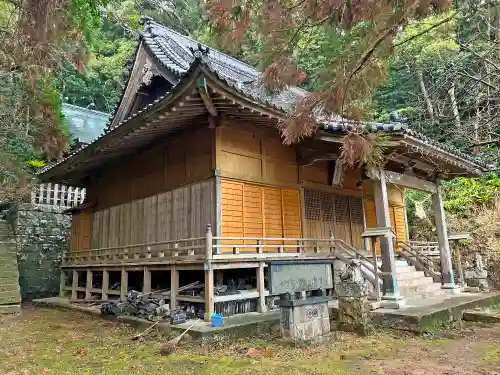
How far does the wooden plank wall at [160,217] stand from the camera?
8953mm

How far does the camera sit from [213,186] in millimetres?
8703

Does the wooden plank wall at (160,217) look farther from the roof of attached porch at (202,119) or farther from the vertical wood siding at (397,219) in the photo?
the vertical wood siding at (397,219)

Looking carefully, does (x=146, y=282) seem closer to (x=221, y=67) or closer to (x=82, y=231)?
(x=82, y=231)

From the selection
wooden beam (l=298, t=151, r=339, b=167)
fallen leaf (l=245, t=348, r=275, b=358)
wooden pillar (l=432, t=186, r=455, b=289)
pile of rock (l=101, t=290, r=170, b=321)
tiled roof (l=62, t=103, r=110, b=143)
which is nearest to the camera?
fallen leaf (l=245, t=348, r=275, b=358)

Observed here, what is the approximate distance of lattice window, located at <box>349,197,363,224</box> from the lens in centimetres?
1208

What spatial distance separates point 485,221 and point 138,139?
39.4 ft

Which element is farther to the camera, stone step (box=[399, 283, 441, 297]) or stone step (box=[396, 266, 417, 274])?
stone step (box=[396, 266, 417, 274])

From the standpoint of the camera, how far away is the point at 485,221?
1371cm

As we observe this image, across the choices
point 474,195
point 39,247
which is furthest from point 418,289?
point 39,247

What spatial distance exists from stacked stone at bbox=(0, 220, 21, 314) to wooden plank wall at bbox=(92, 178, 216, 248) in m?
2.49

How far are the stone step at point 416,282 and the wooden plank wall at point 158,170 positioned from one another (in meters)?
5.40

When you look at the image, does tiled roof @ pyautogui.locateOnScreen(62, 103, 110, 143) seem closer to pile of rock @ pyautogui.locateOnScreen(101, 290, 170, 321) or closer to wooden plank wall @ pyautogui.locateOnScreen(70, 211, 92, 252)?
wooden plank wall @ pyautogui.locateOnScreen(70, 211, 92, 252)

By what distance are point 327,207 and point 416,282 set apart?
303 centimetres

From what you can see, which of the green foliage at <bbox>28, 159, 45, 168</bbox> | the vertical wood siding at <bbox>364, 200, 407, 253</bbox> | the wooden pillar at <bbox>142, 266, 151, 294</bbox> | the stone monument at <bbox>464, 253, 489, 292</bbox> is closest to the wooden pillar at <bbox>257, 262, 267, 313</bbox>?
the wooden pillar at <bbox>142, 266, 151, 294</bbox>
